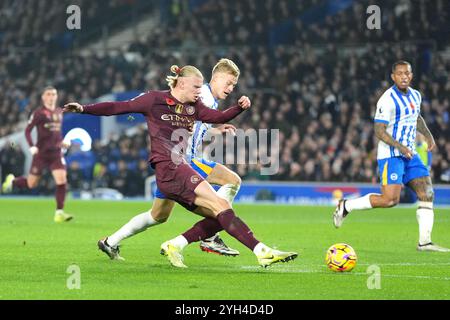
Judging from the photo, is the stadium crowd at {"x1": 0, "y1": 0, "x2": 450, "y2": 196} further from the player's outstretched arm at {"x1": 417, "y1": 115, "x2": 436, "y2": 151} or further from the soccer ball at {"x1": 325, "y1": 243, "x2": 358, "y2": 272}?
the soccer ball at {"x1": 325, "y1": 243, "x2": 358, "y2": 272}

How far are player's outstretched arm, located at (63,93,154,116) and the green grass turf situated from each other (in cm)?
162

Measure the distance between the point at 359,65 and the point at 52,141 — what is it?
12.0 metres

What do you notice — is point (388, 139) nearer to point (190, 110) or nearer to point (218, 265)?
point (218, 265)

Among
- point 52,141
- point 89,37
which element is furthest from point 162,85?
point 52,141

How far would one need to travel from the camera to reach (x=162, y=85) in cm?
3086

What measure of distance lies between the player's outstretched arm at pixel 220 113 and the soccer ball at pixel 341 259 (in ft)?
5.65

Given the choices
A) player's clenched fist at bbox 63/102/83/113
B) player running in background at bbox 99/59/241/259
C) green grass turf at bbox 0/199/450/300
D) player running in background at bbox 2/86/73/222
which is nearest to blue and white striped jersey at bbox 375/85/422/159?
green grass turf at bbox 0/199/450/300

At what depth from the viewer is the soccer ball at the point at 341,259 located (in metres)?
10.0

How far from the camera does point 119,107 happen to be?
1003 cm

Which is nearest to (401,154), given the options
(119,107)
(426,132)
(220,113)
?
(426,132)

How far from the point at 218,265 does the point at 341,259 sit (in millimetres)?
1500

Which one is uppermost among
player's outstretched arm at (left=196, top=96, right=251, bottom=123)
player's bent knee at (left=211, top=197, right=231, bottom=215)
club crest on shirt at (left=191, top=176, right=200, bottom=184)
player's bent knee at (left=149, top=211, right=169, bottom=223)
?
player's outstretched arm at (left=196, top=96, right=251, bottom=123)

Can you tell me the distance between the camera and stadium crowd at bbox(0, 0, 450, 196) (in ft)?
87.1

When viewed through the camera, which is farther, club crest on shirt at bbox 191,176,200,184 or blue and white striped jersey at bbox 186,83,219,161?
blue and white striped jersey at bbox 186,83,219,161
